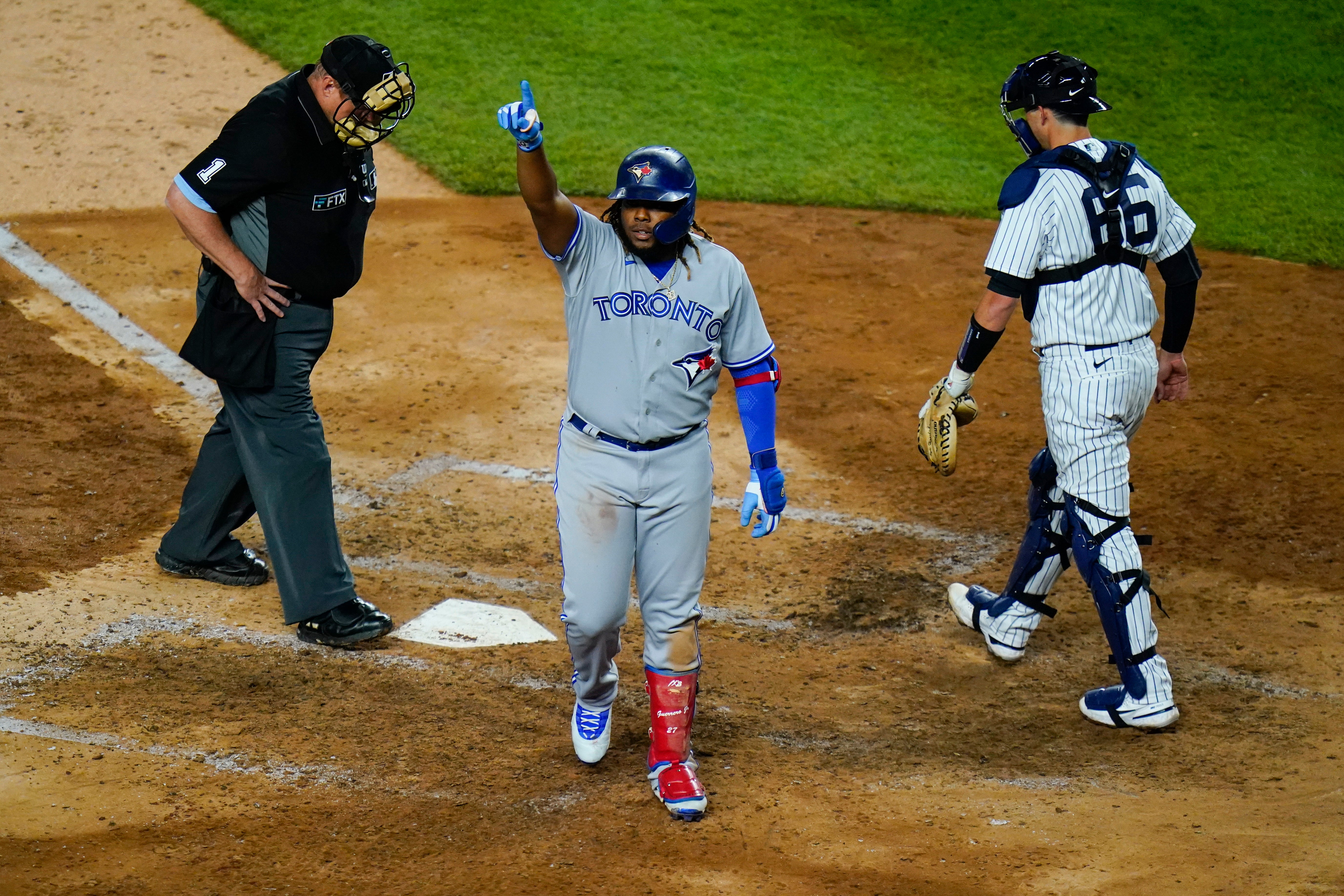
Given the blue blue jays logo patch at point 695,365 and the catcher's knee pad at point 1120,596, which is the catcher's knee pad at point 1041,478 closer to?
the catcher's knee pad at point 1120,596

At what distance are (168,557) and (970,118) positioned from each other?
27.3 feet

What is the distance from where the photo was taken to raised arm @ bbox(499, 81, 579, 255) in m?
3.65

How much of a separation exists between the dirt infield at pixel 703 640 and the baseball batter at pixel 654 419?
0.46 metres

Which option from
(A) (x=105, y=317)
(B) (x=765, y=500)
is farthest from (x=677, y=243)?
(A) (x=105, y=317)

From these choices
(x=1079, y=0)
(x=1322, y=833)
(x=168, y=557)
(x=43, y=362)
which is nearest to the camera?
(x=1322, y=833)

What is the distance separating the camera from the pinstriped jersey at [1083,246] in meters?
4.45

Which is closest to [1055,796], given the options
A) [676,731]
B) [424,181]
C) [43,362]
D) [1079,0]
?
[676,731]

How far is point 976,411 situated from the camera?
15.9 ft

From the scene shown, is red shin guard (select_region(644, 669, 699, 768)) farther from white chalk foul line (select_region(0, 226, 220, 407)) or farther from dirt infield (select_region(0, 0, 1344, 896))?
white chalk foul line (select_region(0, 226, 220, 407))

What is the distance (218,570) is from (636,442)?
7.68 ft

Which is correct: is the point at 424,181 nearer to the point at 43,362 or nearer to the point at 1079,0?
the point at 43,362

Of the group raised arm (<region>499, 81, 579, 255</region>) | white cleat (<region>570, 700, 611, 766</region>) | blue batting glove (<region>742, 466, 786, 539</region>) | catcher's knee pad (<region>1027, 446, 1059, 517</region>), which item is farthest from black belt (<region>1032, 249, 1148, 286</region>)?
white cleat (<region>570, 700, 611, 766</region>)

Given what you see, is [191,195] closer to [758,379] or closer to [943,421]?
[758,379]

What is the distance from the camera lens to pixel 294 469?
501 cm
